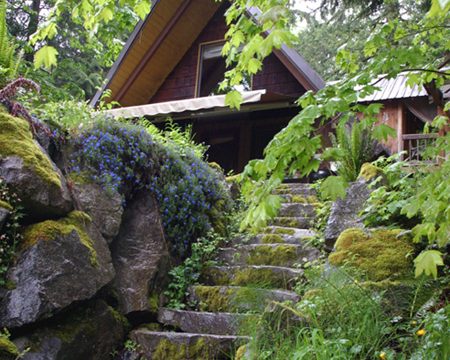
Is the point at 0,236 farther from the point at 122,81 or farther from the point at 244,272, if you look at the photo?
the point at 122,81

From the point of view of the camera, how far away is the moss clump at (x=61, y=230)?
3475mm

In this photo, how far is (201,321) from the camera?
159 inches

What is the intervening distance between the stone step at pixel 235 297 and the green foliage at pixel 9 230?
167 centimetres

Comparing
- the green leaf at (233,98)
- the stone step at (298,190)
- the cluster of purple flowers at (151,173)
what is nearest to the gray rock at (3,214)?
the cluster of purple flowers at (151,173)

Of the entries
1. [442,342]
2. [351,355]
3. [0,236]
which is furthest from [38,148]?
[442,342]

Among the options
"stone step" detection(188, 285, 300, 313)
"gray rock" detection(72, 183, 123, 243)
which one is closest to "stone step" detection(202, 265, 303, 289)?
"stone step" detection(188, 285, 300, 313)

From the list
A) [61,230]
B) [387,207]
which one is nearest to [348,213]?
[387,207]

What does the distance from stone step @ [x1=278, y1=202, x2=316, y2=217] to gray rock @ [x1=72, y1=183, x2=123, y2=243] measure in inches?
93.6

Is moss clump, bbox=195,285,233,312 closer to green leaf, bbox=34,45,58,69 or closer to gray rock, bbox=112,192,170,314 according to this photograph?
gray rock, bbox=112,192,170,314

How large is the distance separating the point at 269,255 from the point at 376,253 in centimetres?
125

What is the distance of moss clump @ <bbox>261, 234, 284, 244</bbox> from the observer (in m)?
5.28

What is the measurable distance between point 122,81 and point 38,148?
6816mm

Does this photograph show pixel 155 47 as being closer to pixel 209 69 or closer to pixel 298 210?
pixel 209 69

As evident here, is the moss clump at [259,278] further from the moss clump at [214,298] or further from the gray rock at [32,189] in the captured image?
the gray rock at [32,189]
